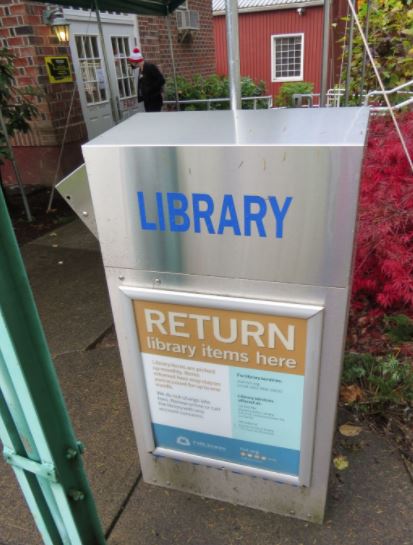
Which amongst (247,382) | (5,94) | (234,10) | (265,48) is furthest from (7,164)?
(265,48)

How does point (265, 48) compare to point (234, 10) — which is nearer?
point (234, 10)

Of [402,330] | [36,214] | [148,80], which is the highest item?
[148,80]

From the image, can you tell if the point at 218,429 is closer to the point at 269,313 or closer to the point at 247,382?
the point at 247,382

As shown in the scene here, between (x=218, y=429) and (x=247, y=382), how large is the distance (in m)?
0.29

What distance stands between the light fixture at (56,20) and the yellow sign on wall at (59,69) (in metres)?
0.34

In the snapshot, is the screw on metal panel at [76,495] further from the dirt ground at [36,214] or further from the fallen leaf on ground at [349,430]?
the dirt ground at [36,214]

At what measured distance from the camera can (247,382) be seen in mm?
1596

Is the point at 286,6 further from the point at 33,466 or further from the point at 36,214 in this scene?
the point at 33,466

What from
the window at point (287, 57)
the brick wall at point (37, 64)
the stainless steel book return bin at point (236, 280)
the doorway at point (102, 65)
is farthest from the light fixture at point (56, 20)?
the window at point (287, 57)

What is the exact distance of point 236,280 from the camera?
1424mm

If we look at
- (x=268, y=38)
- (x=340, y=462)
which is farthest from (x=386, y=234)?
(x=268, y=38)

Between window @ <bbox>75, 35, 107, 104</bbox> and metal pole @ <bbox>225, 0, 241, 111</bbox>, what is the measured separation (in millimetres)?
6357

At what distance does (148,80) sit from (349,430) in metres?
7.43

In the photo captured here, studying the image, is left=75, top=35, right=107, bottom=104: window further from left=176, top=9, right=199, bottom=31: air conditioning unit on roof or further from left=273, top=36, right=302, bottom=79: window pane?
left=273, top=36, right=302, bottom=79: window pane
